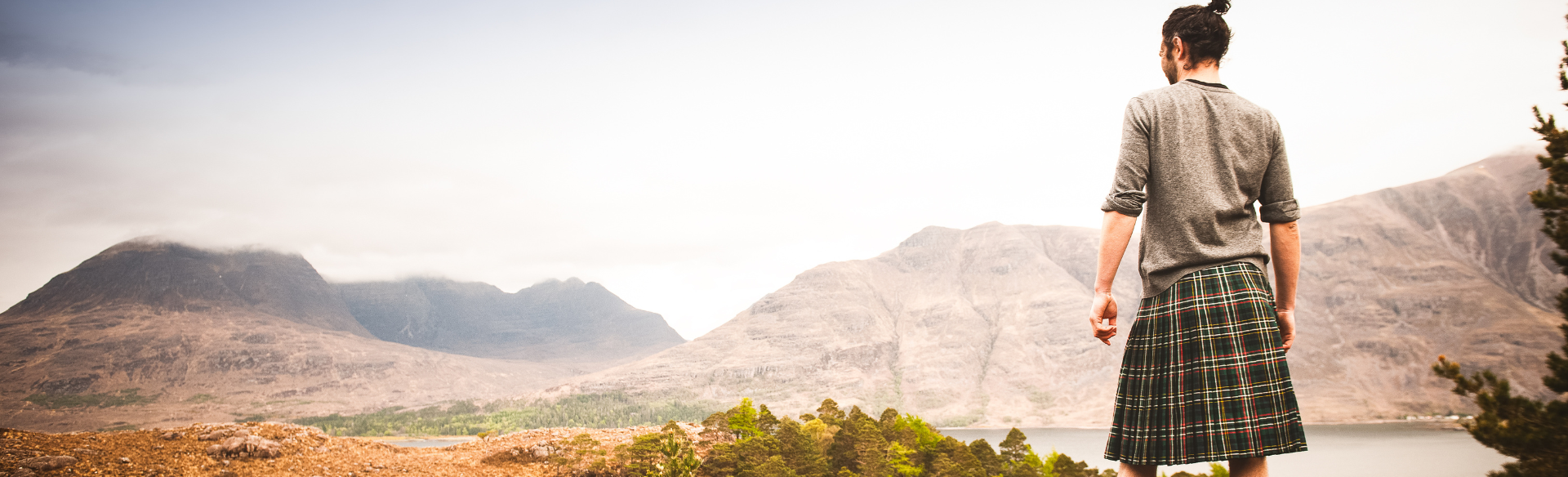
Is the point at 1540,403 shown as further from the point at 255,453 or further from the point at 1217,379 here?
the point at 255,453

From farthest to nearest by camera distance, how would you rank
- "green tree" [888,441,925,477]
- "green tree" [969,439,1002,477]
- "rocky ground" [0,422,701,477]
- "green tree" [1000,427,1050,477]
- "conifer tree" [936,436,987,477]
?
1. "green tree" [1000,427,1050,477]
2. "green tree" [969,439,1002,477]
3. "conifer tree" [936,436,987,477]
4. "green tree" [888,441,925,477]
5. "rocky ground" [0,422,701,477]

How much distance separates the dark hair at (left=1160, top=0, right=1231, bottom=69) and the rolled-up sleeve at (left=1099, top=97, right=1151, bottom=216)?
38 cm

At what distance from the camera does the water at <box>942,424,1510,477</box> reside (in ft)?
299

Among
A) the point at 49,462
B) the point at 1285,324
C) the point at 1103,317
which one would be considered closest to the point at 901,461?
the point at 49,462

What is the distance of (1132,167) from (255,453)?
1712cm

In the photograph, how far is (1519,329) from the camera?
565 feet

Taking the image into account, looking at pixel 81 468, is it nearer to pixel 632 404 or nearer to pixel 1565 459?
pixel 1565 459

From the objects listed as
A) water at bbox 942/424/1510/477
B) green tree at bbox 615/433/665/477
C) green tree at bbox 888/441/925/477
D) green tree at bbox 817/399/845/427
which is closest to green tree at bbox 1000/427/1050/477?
green tree at bbox 888/441/925/477

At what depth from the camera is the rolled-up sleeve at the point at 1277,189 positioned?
262 centimetres

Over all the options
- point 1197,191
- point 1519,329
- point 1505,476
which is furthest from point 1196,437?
point 1519,329

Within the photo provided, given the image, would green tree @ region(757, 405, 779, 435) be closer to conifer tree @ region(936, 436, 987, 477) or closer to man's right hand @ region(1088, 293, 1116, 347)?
conifer tree @ region(936, 436, 987, 477)

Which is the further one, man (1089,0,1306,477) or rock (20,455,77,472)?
rock (20,455,77,472)

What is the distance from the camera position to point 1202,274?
2.38 meters

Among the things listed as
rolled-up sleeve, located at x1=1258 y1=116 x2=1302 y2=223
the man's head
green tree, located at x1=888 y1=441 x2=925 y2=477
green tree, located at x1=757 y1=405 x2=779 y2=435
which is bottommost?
green tree, located at x1=888 y1=441 x2=925 y2=477
